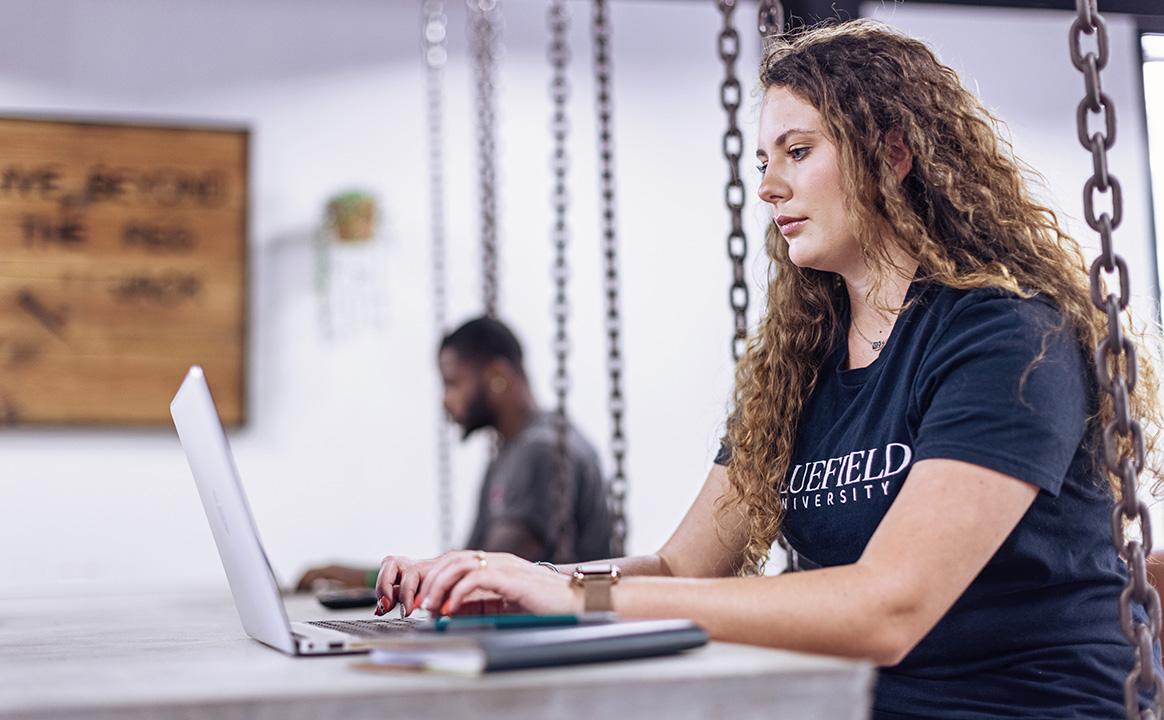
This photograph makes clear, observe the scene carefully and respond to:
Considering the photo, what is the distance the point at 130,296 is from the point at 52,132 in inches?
26.8

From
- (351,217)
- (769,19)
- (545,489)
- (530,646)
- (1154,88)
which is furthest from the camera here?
(351,217)

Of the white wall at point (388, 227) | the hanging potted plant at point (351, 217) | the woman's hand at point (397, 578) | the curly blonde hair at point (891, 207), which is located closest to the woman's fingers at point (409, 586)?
the woman's hand at point (397, 578)

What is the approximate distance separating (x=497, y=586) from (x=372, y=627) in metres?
0.20

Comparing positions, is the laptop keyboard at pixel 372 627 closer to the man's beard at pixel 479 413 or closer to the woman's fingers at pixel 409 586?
the woman's fingers at pixel 409 586

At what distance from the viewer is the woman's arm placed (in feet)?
3.85

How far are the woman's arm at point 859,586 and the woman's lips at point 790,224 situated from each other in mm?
447

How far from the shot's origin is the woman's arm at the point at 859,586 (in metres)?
1.17

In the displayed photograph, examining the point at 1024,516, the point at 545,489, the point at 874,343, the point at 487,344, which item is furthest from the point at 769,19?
the point at 487,344

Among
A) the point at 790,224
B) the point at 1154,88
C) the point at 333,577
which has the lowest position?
the point at 333,577

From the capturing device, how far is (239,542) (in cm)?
117

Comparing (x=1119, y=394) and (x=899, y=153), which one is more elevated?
(x=899, y=153)

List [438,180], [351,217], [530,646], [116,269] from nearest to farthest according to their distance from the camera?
[530,646] → [438,180] → [116,269] → [351,217]

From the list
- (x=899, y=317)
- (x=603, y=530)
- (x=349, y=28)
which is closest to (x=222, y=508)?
(x=899, y=317)

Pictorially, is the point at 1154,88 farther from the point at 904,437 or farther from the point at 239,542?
the point at 239,542
